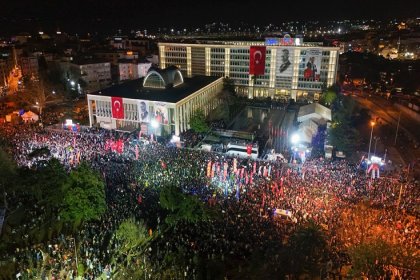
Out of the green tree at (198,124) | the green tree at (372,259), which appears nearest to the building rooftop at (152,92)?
the green tree at (198,124)

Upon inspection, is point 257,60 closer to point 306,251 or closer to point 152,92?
point 152,92

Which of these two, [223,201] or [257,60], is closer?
[223,201]

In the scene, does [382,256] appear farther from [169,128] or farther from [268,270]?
[169,128]

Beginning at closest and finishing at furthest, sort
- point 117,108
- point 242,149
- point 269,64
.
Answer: point 242,149 → point 117,108 → point 269,64

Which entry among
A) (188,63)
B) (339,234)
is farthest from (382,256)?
(188,63)

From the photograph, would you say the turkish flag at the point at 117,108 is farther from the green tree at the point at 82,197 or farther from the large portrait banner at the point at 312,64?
the large portrait banner at the point at 312,64

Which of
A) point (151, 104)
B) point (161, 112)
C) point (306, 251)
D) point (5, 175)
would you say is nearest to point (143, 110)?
point (151, 104)
